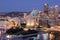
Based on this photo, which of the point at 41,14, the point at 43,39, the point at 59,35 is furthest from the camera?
the point at 41,14

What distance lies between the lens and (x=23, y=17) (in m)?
3.38

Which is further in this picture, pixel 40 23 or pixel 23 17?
pixel 23 17

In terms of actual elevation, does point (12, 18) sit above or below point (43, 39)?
above

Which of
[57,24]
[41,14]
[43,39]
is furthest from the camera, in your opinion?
[41,14]

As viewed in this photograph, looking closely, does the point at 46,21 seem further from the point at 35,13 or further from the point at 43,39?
the point at 43,39

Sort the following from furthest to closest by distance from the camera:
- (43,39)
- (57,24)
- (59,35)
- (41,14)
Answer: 1. (41,14)
2. (57,24)
3. (59,35)
4. (43,39)

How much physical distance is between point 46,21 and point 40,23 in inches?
4.5

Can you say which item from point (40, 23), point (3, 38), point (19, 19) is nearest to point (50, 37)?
point (3, 38)

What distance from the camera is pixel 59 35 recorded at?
78.0 inches

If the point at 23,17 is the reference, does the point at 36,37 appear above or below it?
below

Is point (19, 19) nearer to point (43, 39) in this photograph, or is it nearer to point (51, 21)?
point (51, 21)

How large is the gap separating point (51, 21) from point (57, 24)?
0.18 metres

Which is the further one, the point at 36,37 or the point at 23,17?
the point at 23,17

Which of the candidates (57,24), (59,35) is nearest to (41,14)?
(57,24)
